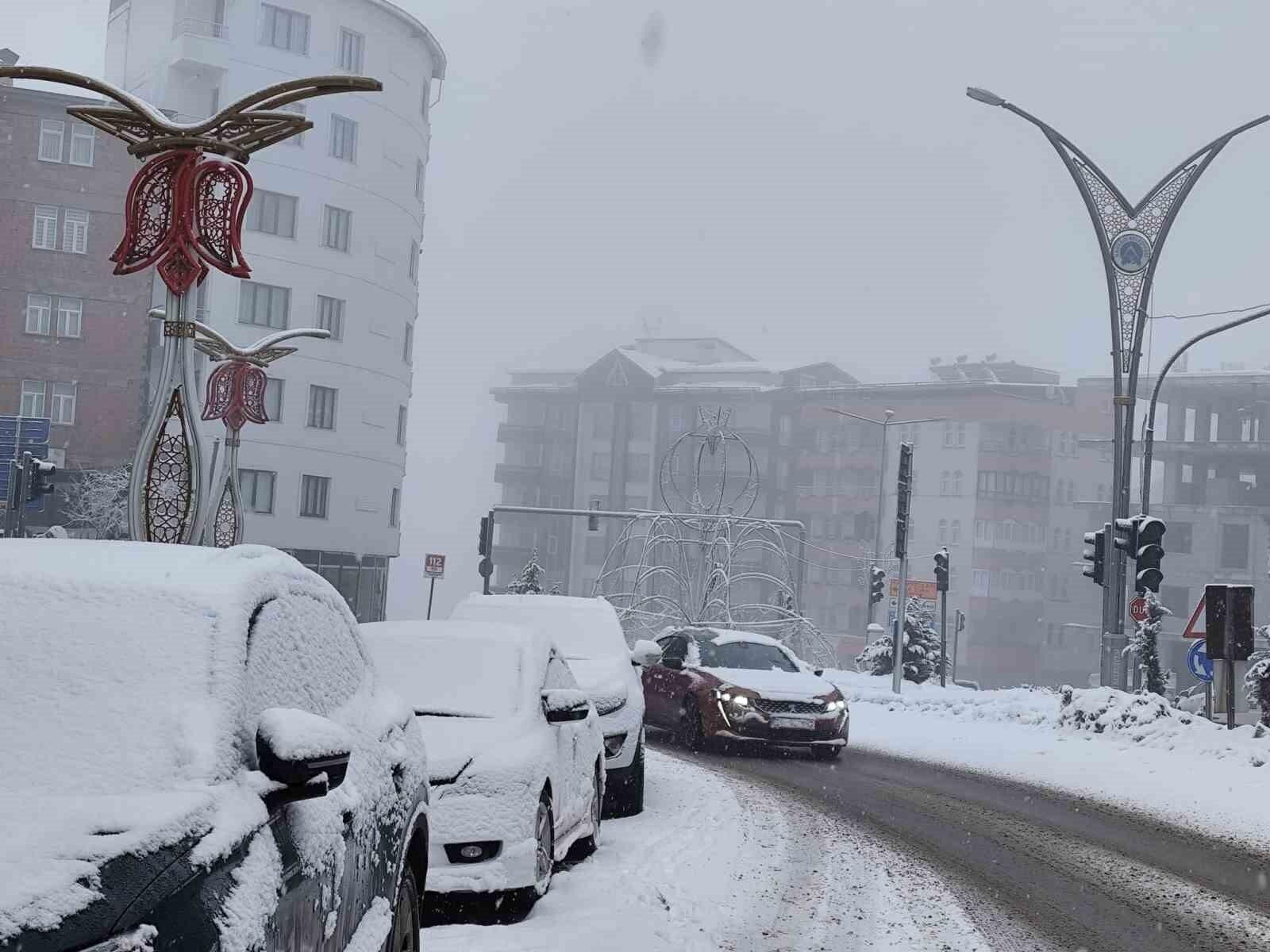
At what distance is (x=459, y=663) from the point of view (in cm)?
971

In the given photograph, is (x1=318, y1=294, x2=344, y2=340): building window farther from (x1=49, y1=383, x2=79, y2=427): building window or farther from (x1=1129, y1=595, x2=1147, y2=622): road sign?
(x1=1129, y1=595, x2=1147, y2=622): road sign

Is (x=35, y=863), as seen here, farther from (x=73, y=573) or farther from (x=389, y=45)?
(x=389, y=45)

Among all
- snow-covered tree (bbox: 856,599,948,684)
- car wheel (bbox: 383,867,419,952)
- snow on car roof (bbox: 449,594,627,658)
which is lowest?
snow-covered tree (bbox: 856,599,948,684)

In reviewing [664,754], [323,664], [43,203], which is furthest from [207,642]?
[43,203]

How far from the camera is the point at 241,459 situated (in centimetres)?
6338

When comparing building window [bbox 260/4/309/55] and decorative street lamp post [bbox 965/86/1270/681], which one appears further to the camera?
building window [bbox 260/4/309/55]

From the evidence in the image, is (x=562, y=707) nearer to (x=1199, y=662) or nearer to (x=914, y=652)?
(x=1199, y=662)

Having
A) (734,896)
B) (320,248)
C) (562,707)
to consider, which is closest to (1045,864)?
(734,896)

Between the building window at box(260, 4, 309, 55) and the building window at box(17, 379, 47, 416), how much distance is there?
15487 mm

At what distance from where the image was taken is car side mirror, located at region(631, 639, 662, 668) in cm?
1570

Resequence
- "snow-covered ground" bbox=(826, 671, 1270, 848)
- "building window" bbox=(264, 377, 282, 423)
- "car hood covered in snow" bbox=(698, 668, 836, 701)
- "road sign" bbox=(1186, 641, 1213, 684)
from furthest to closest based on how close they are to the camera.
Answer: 1. "building window" bbox=(264, 377, 282, 423)
2. "road sign" bbox=(1186, 641, 1213, 684)
3. "car hood covered in snow" bbox=(698, 668, 836, 701)
4. "snow-covered ground" bbox=(826, 671, 1270, 848)

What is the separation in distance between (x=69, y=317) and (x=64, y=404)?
3.41 meters

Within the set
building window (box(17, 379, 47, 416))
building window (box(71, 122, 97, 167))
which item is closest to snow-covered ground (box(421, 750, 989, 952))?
building window (box(17, 379, 47, 416))

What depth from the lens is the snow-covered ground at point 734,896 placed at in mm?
7945
